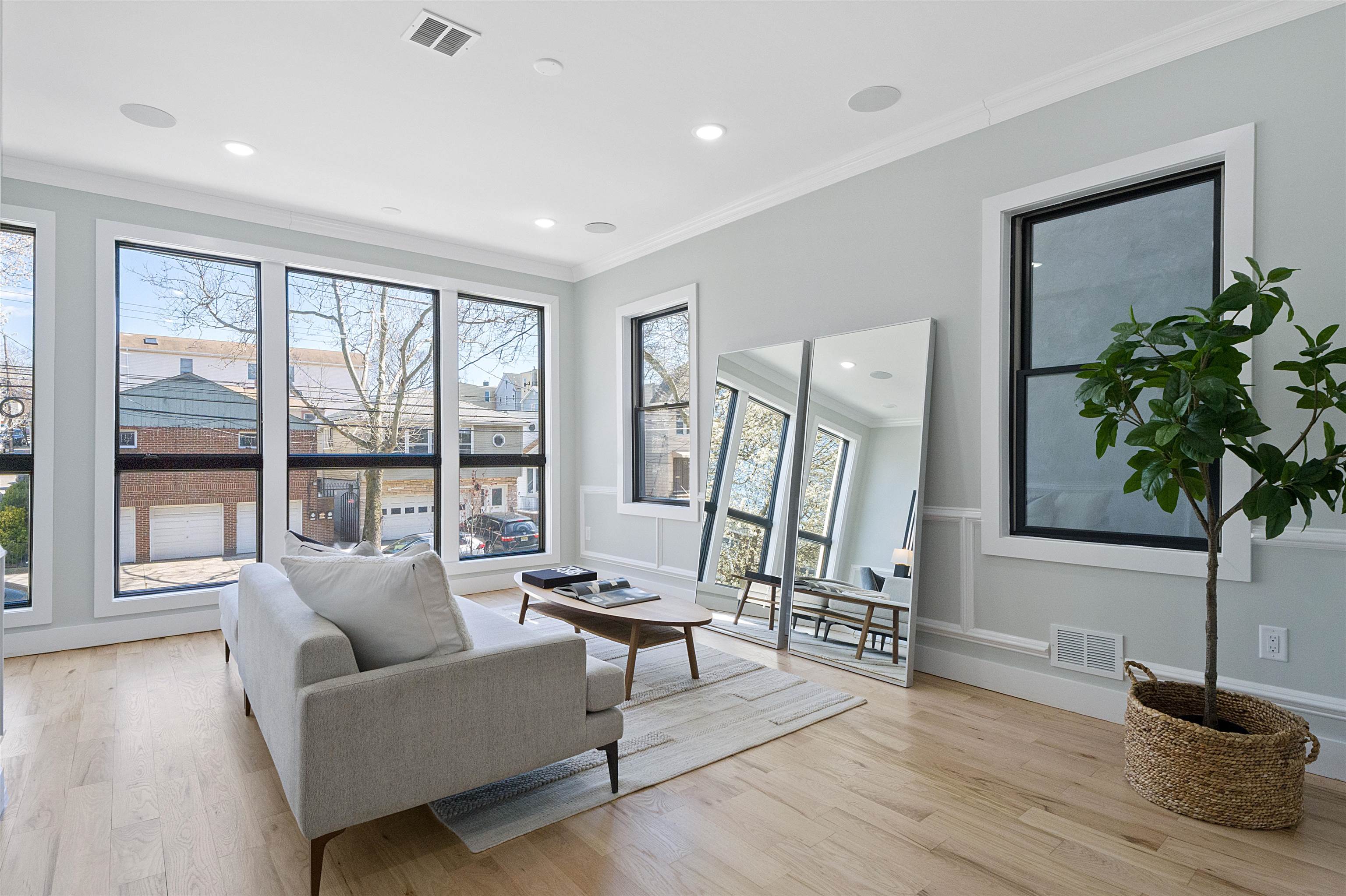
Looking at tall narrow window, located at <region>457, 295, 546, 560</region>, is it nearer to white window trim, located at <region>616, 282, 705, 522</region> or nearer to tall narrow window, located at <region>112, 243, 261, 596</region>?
white window trim, located at <region>616, 282, 705, 522</region>

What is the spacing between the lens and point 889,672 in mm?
3430

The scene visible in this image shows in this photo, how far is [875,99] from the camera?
127 inches

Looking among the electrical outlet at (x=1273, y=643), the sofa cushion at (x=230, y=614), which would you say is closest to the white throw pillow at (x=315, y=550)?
the sofa cushion at (x=230, y=614)

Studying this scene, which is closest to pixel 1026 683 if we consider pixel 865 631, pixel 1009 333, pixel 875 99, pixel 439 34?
pixel 865 631

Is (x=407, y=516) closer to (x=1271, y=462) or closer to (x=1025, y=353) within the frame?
(x=1025, y=353)

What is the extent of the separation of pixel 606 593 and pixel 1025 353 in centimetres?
235

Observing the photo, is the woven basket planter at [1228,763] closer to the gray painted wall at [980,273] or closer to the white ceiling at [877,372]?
the gray painted wall at [980,273]

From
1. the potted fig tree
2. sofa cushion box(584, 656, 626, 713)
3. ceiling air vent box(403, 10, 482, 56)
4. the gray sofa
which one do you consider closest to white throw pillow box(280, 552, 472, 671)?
the gray sofa

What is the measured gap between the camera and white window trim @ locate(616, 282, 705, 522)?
494 centimetres

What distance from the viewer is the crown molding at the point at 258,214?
13.0 feet

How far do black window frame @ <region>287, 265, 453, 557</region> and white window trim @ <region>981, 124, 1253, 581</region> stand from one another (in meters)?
3.43

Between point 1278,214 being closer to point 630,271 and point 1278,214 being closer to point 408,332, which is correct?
point 630,271

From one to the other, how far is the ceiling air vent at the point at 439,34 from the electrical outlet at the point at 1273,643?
372 cm

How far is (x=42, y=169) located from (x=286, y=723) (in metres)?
4.01
